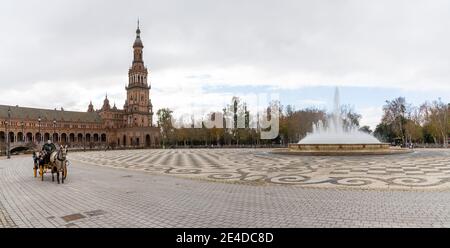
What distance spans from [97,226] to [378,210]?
23.2 ft

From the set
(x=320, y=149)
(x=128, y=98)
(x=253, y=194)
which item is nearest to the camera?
(x=253, y=194)

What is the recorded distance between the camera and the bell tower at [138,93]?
376 feet

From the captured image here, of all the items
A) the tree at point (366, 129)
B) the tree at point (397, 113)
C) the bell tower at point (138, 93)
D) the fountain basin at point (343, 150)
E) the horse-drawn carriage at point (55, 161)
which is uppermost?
the bell tower at point (138, 93)

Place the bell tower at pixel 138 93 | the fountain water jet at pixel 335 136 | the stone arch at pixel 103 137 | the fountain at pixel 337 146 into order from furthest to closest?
the stone arch at pixel 103 137 → the bell tower at pixel 138 93 → the fountain water jet at pixel 335 136 → the fountain at pixel 337 146

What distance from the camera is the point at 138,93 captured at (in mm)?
115562

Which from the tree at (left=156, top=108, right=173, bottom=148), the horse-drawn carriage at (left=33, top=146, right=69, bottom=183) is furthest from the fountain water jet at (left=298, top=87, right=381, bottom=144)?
the tree at (left=156, top=108, right=173, bottom=148)

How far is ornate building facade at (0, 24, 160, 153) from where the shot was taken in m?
107

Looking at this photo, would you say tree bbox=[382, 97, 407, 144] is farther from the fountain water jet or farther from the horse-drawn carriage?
the horse-drawn carriage

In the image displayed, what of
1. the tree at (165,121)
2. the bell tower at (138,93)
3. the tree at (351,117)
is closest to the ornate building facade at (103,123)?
the bell tower at (138,93)

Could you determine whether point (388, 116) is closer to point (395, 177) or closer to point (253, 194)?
point (395, 177)

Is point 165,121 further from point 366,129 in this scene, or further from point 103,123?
point 366,129

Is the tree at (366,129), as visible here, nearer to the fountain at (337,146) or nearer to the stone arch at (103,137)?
the fountain at (337,146)
